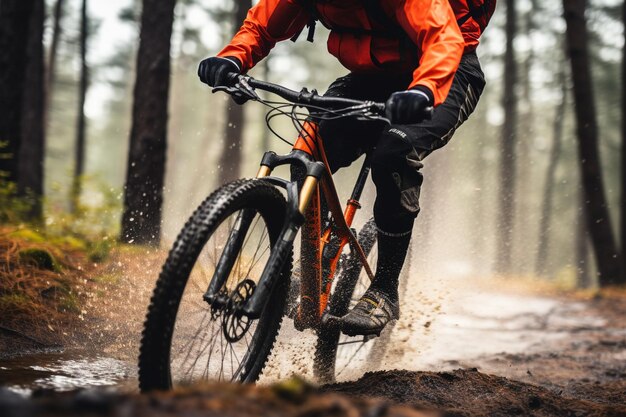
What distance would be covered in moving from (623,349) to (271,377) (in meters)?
4.15

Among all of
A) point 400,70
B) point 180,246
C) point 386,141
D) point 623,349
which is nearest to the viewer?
point 180,246

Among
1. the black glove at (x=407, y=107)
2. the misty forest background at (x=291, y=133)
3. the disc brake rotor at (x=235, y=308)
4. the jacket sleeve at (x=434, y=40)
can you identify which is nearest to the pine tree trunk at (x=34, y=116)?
the misty forest background at (x=291, y=133)

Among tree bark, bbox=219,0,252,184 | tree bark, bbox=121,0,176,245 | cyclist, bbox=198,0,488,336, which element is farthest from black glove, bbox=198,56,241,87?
tree bark, bbox=219,0,252,184

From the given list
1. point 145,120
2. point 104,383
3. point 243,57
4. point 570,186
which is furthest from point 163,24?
point 570,186

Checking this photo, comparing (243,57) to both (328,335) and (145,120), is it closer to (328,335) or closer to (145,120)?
(328,335)

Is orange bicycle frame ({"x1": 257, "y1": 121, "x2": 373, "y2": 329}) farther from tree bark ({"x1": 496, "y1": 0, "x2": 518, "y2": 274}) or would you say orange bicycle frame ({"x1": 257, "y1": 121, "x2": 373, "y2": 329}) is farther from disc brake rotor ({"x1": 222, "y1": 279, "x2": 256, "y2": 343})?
tree bark ({"x1": 496, "y1": 0, "x2": 518, "y2": 274})

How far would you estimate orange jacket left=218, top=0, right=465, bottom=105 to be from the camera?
3131mm

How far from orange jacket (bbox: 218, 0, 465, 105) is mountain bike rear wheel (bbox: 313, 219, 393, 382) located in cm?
125

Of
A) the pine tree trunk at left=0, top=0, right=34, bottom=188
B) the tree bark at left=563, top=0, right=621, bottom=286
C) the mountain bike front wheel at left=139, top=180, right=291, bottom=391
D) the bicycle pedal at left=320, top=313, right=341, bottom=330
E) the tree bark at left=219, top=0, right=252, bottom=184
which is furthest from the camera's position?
the tree bark at left=219, top=0, right=252, bottom=184

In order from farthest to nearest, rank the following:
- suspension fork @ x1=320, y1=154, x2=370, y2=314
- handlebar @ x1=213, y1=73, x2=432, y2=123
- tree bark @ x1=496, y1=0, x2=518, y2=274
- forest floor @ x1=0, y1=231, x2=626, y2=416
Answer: tree bark @ x1=496, y1=0, x2=518, y2=274 → suspension fork @ x1=320, y1=154, x2=370, y2=314 → handlebar @ x1=213, y1=73, x2=432, y2=123 → forest floor @ x1=0, y1=231, x2=626, y2=416

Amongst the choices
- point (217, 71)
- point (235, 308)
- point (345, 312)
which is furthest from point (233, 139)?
point (235, 308)

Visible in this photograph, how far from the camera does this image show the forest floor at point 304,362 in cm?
159

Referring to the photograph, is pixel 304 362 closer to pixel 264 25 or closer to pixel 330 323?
pixel 330 323

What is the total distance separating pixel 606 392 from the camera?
167 inches
